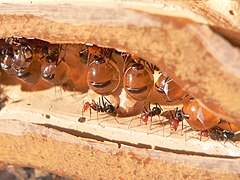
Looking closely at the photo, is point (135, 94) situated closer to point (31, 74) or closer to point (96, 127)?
point (96, 127)

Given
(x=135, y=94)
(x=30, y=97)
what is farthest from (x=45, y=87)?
(x=135, y=94)

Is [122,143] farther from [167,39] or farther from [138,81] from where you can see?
[167,39]

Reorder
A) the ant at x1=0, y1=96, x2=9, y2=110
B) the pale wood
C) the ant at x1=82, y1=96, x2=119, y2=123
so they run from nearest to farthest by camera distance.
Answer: the pale wood < the ant at x1=82, y1=96, x2=119, y2=123 < the ant at x1=0, y1=96, x2=9, y2=110

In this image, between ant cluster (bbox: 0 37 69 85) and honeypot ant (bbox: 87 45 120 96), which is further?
ant cluster (bbox: 0 37 69 85)

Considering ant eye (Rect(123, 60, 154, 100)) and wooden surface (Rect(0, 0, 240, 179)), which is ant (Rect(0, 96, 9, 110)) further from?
ant eye (Rect(123, 60, 154, 100))

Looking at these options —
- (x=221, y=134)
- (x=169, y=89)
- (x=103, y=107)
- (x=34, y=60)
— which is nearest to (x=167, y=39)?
(x=169, y=89)

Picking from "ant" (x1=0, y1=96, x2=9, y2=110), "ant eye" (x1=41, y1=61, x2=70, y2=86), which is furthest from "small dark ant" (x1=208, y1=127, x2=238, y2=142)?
"ant" (x1=0, y1=96, x2=9, y2=110)
